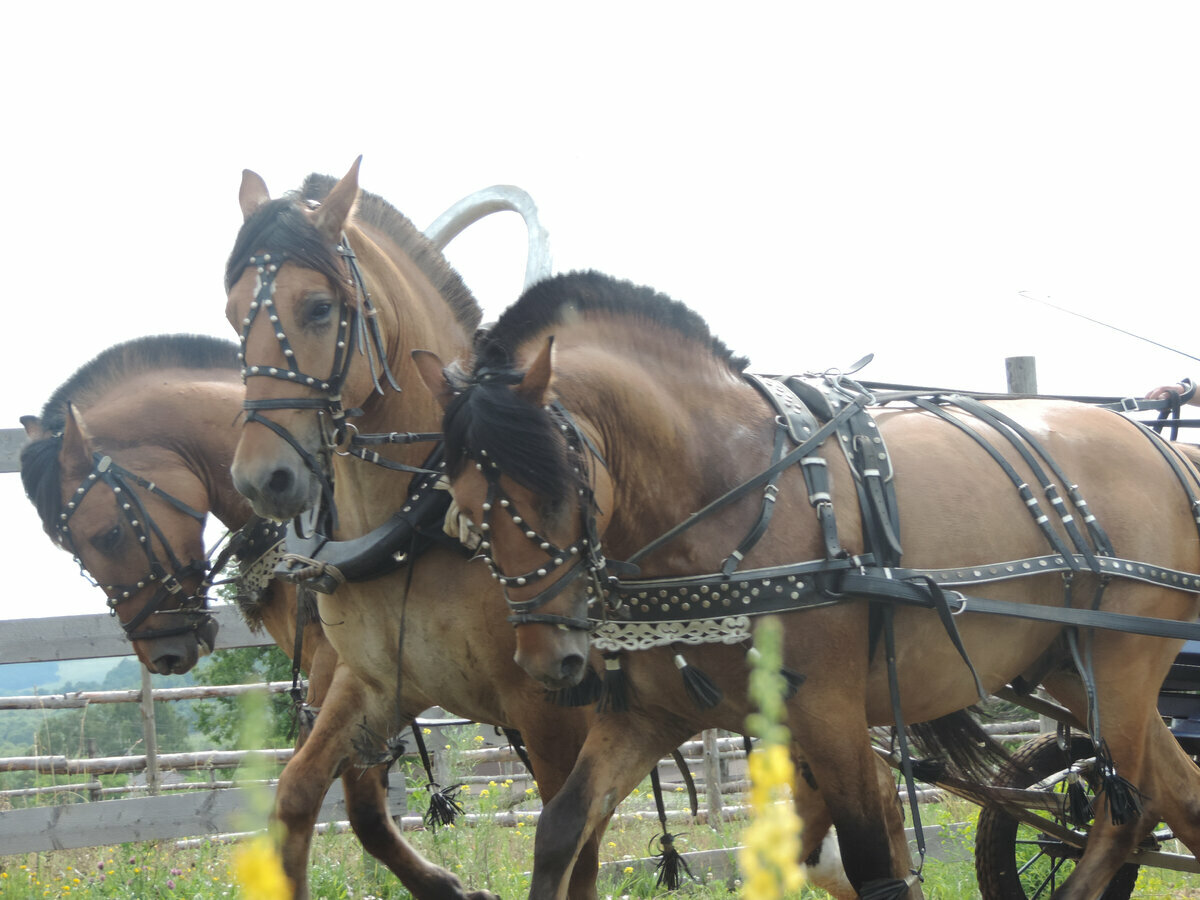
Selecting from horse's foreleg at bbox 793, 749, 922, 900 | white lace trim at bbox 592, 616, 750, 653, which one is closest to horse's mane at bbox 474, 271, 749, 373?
white lace trim at bbox 592, 616, 750, 653

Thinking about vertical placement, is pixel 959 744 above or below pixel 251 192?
below

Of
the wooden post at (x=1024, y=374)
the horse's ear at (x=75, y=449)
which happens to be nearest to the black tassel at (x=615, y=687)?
the horse's ear at (x=75, y=449)

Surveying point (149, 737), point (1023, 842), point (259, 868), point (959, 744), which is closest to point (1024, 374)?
point (1023, 842)

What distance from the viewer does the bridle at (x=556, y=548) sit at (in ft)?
8.67

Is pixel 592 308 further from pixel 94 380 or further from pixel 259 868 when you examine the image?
pixel 259 868

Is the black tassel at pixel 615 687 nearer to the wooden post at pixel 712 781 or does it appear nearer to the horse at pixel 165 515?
the horse at pixel 165 515

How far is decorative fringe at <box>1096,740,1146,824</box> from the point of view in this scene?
3400 millimetres

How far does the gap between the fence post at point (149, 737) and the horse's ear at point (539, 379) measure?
15.4ft

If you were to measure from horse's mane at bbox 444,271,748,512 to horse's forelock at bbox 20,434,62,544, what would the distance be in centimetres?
211

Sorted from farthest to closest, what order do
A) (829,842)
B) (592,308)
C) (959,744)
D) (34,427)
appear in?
(34,427), (829,842), (959,744), (592,308)

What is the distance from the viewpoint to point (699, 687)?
2918 mm

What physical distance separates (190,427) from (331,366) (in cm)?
151

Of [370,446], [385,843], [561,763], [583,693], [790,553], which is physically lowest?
[385,843]

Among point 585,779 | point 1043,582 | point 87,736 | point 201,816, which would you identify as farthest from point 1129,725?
point 87,736
